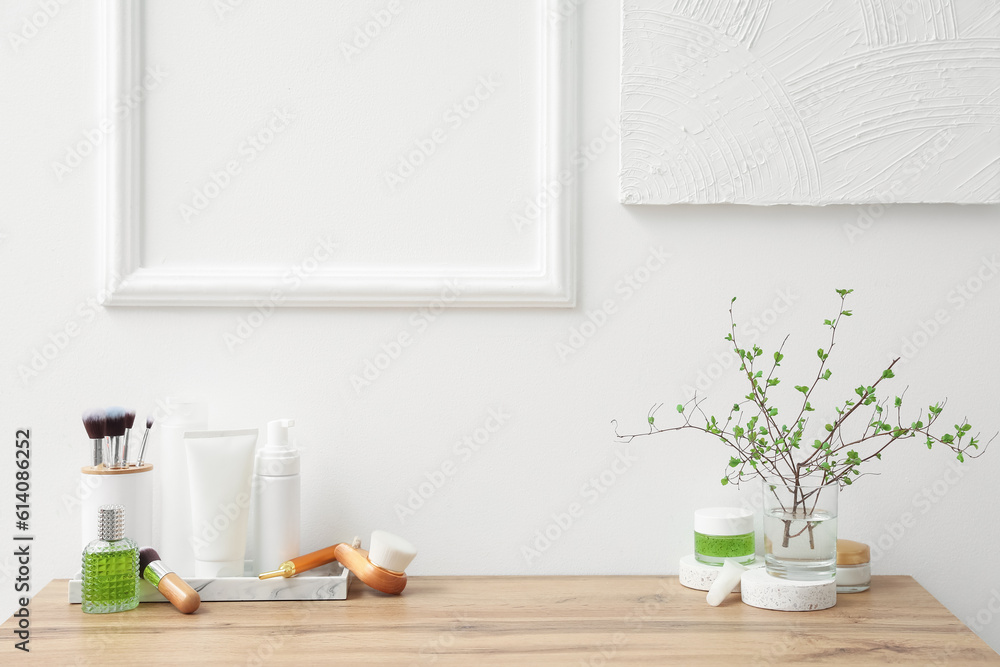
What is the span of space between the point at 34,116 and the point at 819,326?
930mm

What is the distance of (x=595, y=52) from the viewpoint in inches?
36.0

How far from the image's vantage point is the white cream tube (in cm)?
80

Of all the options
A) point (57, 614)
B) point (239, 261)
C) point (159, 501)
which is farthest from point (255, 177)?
point (57, 614)

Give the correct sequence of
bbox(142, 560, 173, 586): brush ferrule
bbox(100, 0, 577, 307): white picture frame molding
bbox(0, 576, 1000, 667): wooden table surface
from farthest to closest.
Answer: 1. bbox(100, 0, 577, 307): white picture frame molding
2. bbox(142, 560, 173, 586): brush ferrule
3. bbox(0, 576, 1000, 667): wooden table surface

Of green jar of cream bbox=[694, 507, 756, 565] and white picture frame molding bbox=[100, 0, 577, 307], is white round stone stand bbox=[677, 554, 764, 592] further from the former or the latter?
white picture frame molding bbox=[100, 0, 577, 307]

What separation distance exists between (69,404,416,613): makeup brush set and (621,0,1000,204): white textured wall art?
1.61ft

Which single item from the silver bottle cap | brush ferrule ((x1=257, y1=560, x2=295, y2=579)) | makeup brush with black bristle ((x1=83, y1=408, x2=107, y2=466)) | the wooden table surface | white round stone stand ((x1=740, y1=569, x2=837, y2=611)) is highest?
makeup brush with black bristle ((x1=83, y1=408, x2=107, y2=466))

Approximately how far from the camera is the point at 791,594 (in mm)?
766

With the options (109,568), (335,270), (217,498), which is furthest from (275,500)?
(335,270)

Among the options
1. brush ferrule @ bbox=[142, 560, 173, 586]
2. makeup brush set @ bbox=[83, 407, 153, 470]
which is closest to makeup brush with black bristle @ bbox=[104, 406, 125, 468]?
makeup brush set @ bbox=[83, 407, 153, 470]

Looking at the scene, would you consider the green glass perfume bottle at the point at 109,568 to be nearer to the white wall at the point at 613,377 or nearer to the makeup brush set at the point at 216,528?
the makeup brush set at the point at 216,528

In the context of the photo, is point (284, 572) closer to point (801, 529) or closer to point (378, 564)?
point (378, 564)

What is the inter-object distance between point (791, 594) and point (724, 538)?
9 centimetres

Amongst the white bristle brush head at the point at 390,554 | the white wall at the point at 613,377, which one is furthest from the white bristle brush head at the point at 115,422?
the white bristle brush head at the point at 390,554
